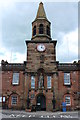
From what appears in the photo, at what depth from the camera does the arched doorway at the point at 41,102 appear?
81.3 ft

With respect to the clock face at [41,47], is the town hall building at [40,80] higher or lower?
lower

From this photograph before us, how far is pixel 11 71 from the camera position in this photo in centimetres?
2619

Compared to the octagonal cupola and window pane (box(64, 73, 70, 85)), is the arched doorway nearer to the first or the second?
window pane (box(64, 73, 70, 85))

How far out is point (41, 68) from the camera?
2578 centimetres

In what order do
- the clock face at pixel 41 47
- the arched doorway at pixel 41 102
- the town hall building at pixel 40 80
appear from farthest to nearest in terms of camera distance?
1. the clock face at pixel 41 47
2. the arched doorway at pixel 41 102
3. the town hall building at pixel 40 80

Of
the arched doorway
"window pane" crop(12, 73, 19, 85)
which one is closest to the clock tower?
the arched doorway

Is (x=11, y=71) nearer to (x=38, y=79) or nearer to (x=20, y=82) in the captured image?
(x=20, y=82)

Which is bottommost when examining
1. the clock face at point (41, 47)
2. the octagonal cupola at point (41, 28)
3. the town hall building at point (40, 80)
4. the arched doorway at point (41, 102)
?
the arched doorway at point (41, 102)


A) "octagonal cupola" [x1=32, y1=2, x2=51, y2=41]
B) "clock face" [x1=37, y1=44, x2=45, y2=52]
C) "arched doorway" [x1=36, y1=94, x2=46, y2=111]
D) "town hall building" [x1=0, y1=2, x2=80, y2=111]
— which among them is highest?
"octagonal cupola" [x1=32, y1=2, x2=51, y2=41]

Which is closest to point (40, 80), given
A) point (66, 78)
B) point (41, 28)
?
point (66, 78)

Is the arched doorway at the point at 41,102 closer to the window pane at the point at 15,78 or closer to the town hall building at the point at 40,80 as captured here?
the town hall building at the point at 40,80

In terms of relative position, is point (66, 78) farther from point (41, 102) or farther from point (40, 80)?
point (41, 102)

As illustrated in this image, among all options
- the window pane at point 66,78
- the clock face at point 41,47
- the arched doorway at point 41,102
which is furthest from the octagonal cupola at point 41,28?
the arched doorway at point 41,102

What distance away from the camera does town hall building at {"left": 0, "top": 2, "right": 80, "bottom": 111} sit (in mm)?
24609
